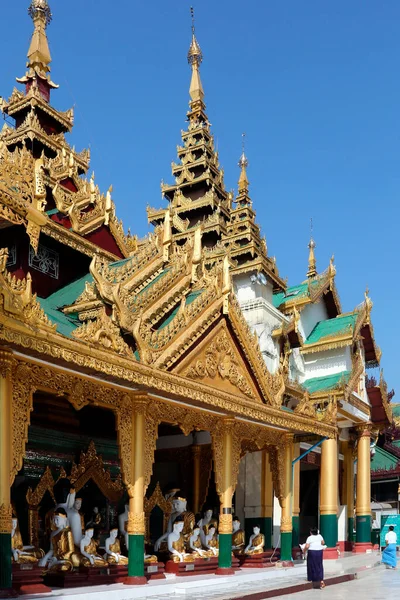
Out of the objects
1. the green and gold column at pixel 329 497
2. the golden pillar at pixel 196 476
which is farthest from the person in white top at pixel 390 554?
the golden pillar at pixel 196 476

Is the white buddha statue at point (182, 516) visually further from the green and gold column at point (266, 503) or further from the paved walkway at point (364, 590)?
the green and gold column at point (266, 503)

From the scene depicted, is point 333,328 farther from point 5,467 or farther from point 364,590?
point 5,467

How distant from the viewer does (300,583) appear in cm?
1218

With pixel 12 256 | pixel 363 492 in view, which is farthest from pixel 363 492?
pixel 12 256

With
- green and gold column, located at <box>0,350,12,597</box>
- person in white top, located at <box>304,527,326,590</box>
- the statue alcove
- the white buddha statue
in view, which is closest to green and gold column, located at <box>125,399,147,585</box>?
the statue alcove

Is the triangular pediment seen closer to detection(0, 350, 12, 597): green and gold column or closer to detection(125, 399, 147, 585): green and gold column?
detection(125, 399, 147, 585): green and gold column

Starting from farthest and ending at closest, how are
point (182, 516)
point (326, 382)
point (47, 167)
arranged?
point (326, 382) < point (47, 167) < point (182, 516)

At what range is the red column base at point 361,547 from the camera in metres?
21.4

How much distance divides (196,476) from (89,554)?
554cm

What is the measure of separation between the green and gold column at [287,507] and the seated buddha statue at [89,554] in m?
4.83

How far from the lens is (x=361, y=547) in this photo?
21484mm

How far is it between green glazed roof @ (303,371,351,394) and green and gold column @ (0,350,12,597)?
41.8ft

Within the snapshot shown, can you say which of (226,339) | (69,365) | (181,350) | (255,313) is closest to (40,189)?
(69,365)

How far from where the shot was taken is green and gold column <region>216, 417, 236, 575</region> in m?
12.0
